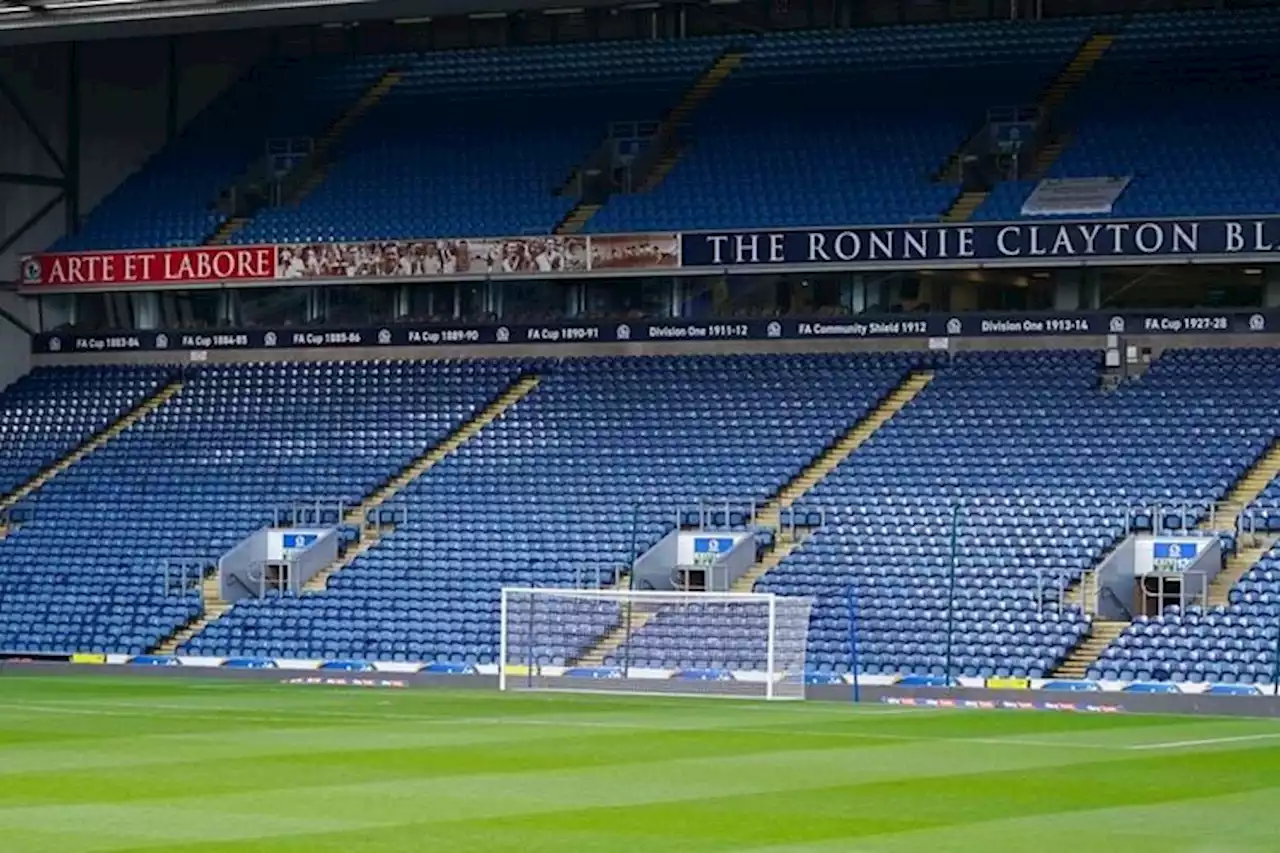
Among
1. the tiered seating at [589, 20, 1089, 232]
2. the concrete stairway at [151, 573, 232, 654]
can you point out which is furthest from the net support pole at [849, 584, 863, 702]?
the concrete stairway at [151, 573, 232, 654]

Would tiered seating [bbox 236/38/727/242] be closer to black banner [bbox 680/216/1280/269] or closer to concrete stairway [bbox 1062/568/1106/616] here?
black banner [bbox 680/216/1280/269]

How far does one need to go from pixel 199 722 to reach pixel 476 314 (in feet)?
80.4

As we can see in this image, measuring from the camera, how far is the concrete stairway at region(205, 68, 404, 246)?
2185 inches

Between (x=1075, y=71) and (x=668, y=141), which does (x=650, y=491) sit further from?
(x=1075, y=71)

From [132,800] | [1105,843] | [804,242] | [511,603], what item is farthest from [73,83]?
[1105,843]

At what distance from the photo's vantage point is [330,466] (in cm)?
5019

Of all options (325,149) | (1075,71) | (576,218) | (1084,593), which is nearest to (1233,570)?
(1084,593)

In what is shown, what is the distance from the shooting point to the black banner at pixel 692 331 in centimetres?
4812

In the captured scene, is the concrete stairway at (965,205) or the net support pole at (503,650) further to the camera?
the concrete stairway at (965,205)

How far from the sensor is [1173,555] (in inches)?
1625

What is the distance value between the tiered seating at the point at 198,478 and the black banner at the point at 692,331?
1.87 ft

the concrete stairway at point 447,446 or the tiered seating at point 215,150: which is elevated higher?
the tiered seating at point 215,150

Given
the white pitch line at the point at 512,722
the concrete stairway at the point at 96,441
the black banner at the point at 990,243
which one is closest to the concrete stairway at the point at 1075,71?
the black banner at the point at 990,243

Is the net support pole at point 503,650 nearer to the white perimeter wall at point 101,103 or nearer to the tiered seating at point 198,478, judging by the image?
the tiered seating at point 198,478
